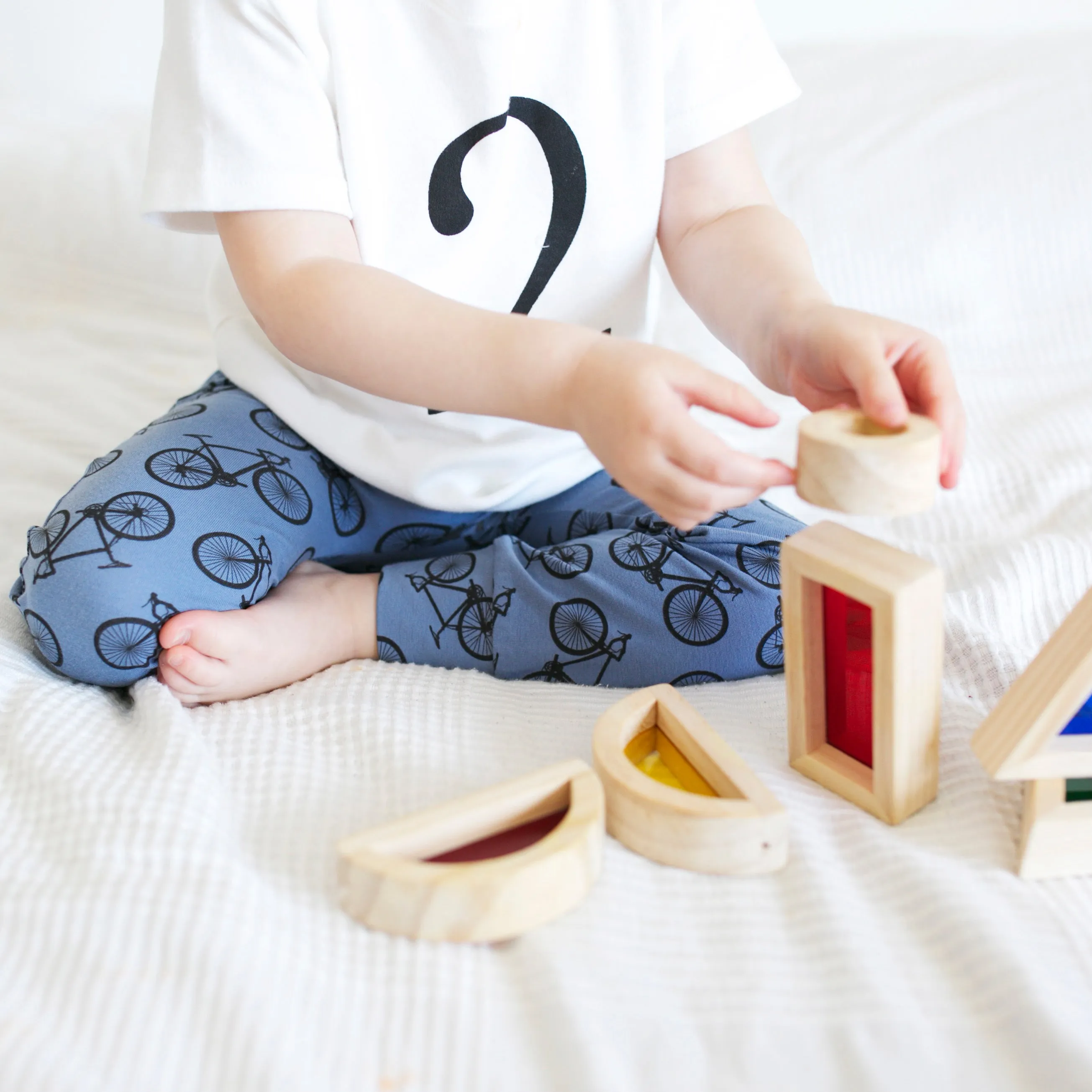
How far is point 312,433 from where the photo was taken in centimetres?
76

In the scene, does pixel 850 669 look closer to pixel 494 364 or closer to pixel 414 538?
pixel 494 364

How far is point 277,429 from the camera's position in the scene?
0.76 meters

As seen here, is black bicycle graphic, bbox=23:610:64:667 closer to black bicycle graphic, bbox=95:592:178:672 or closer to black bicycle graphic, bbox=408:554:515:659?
black bicycle graphic, bbox=95:592:178:672

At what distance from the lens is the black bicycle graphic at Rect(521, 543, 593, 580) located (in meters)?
0.68

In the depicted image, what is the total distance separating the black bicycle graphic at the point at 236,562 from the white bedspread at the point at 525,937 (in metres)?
0.08

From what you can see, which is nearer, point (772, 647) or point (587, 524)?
point (772, 647)

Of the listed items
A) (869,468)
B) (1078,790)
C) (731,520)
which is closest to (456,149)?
(731,520)

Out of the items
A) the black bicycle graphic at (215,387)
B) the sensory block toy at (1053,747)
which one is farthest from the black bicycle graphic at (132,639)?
the sensory block toy at (1053,747)

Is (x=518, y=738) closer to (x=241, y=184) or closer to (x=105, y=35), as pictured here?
(x=241, y=184)

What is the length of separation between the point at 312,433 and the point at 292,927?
0.39 metres

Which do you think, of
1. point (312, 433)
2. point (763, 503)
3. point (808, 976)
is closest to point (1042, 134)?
point (763, 503)

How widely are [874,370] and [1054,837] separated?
21 centimetres

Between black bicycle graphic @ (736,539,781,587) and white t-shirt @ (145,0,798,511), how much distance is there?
0.56ft

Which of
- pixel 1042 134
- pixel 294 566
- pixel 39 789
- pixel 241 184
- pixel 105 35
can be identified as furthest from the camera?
pixel 105 35
